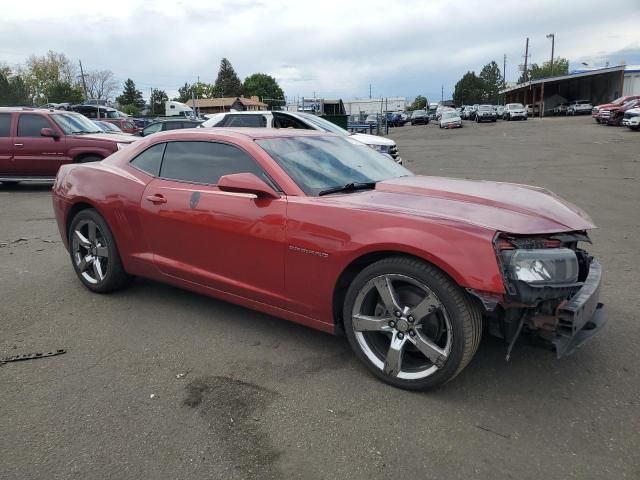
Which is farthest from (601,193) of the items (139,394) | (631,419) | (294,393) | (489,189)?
(139,394)

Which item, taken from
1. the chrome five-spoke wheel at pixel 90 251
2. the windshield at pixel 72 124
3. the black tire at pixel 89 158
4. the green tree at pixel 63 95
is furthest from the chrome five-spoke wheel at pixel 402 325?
the green tree at pixel 63 95

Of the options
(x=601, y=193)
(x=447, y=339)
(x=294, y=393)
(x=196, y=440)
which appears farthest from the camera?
(x=601, y=193)

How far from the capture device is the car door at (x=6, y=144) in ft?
35.7

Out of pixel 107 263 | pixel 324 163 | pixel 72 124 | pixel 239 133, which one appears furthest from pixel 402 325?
pixel 72 124

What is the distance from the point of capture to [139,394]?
9.74 ft

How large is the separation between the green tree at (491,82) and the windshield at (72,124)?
328 ft

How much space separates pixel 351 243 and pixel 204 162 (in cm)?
154

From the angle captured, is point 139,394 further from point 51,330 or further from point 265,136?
point 265,136

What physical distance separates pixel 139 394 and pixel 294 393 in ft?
3.00

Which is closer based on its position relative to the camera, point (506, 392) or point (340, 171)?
point (506, 392)

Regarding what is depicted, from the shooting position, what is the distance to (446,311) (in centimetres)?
272

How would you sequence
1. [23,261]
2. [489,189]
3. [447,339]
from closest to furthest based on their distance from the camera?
[447,339]
[489,189]
[23,261]

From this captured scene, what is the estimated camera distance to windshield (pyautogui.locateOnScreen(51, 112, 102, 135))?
1101 centimetres

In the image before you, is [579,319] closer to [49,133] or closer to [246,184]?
[246,184]
